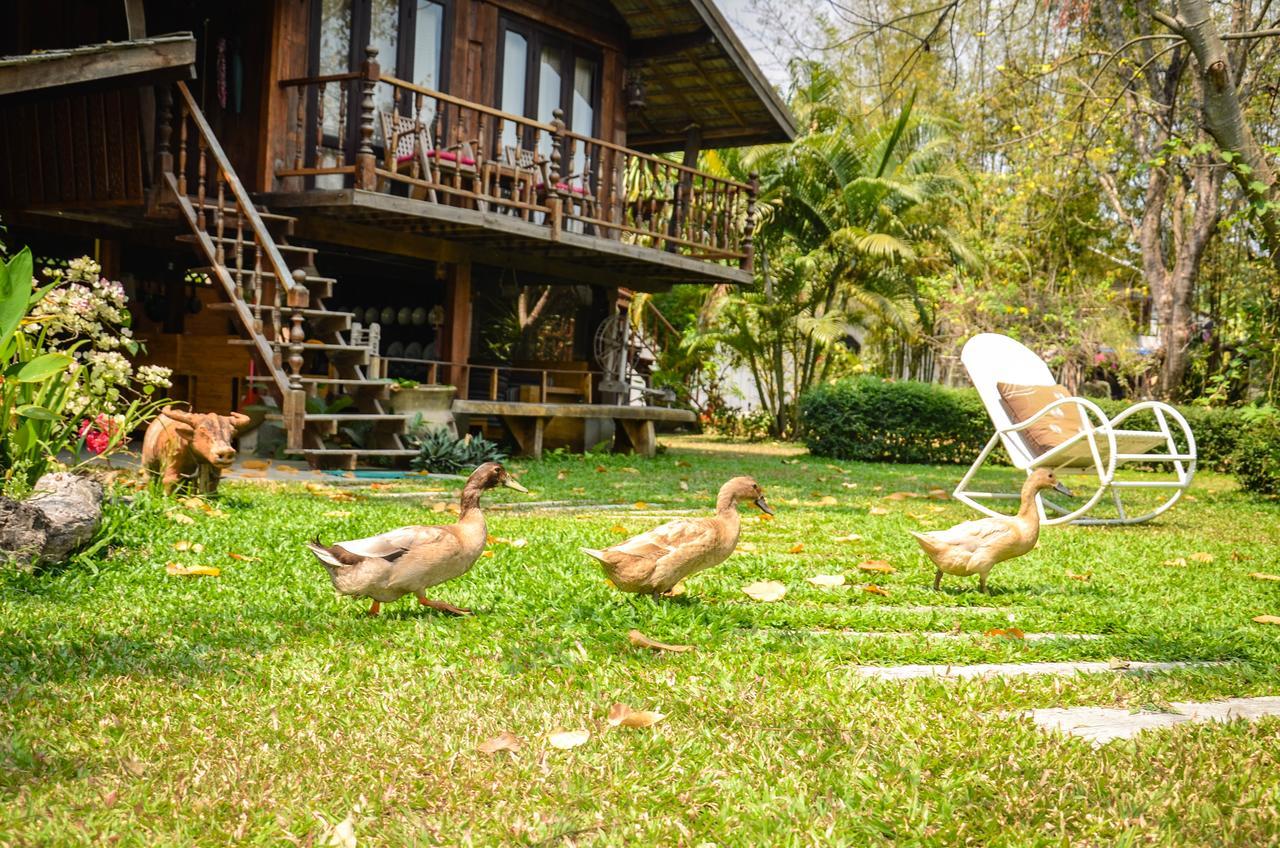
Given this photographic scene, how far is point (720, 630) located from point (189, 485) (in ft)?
13.1

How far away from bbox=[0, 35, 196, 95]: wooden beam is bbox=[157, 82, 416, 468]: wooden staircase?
1.45 meters

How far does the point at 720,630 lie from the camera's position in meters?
4.16

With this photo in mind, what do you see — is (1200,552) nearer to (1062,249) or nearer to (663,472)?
(663,472)

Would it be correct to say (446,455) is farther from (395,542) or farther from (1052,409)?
(395,542)

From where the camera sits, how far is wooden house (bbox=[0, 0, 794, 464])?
35.7 ft

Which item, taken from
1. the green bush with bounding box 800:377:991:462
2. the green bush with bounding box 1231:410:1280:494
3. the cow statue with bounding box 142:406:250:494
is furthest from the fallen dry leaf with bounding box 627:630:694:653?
the green bush with bounding box 800:377:991:462

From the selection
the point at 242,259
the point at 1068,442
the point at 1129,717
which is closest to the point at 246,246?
the point at 242,259

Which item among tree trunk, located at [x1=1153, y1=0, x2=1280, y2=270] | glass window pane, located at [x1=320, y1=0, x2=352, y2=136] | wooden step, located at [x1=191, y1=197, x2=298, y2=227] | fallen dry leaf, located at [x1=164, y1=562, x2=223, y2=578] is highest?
glass window pane, located at [x1=320, y1=0, x2=352, y2=136]

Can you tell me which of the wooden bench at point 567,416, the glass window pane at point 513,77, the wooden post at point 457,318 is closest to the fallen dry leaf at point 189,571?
the wooden bench at point 567,416

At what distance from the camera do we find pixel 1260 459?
11570 mm

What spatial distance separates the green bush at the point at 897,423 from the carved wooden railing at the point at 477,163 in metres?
2.59

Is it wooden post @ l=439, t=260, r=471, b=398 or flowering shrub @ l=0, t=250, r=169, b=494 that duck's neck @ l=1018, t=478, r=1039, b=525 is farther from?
wooden post @ l=439, t=260, r=471, b=398

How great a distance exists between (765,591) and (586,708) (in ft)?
6.39

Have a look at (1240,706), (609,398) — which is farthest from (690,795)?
(609,398)
